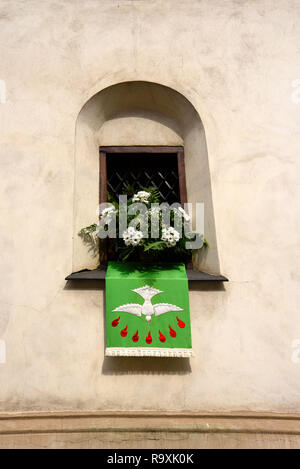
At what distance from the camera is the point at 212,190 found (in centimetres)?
332

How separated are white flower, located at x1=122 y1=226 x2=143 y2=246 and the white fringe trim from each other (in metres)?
1.03

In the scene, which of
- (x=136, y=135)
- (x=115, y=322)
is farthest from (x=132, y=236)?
(x=136, y=135)

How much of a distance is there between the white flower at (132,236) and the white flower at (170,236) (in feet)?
0.78

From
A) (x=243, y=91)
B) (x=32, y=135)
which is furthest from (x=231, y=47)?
(x=32, y=135)

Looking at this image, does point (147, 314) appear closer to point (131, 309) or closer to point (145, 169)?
point (131, 309)

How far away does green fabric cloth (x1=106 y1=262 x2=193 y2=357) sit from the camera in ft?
8.80

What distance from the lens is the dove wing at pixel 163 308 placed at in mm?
2779

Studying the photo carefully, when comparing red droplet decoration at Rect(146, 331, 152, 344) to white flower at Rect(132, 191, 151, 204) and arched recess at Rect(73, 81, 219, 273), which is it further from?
white flower at Rect(132, 191, 151, 204)

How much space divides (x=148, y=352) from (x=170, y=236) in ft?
3.76

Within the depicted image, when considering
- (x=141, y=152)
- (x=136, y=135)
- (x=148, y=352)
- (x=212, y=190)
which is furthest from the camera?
(x=136, y=135)

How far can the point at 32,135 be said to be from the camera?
339 cm

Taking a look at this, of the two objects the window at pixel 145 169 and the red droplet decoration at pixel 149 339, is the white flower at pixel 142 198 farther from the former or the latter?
the red droplet decoration at pixel 149 339
